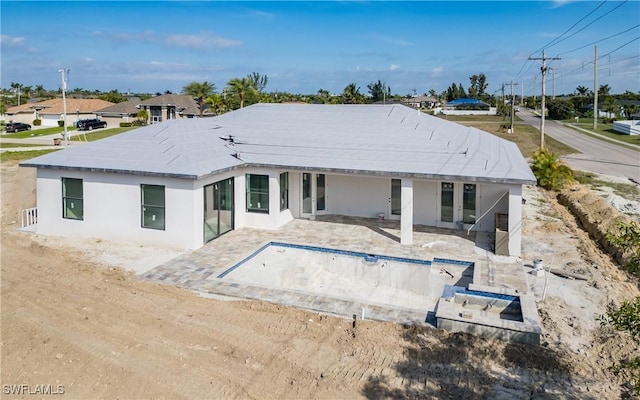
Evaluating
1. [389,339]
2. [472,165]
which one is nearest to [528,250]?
[472,165]

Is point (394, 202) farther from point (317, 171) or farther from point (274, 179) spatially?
point (274, 179)

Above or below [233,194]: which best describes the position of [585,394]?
below

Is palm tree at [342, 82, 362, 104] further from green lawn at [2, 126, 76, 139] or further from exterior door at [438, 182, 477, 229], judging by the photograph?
exterior door at [438, 182, 477, 229]

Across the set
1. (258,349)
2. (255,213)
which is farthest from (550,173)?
(258,349)

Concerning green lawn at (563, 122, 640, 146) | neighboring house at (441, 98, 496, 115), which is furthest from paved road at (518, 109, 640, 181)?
neighboring house at (441, 98, 496, 115)

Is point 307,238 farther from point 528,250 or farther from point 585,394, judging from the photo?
point 585,394

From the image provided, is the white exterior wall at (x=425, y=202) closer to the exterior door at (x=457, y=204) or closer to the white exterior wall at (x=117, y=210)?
the exterior door at (x=457, y=204)

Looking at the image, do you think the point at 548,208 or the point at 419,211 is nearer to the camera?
the point at 419,211
